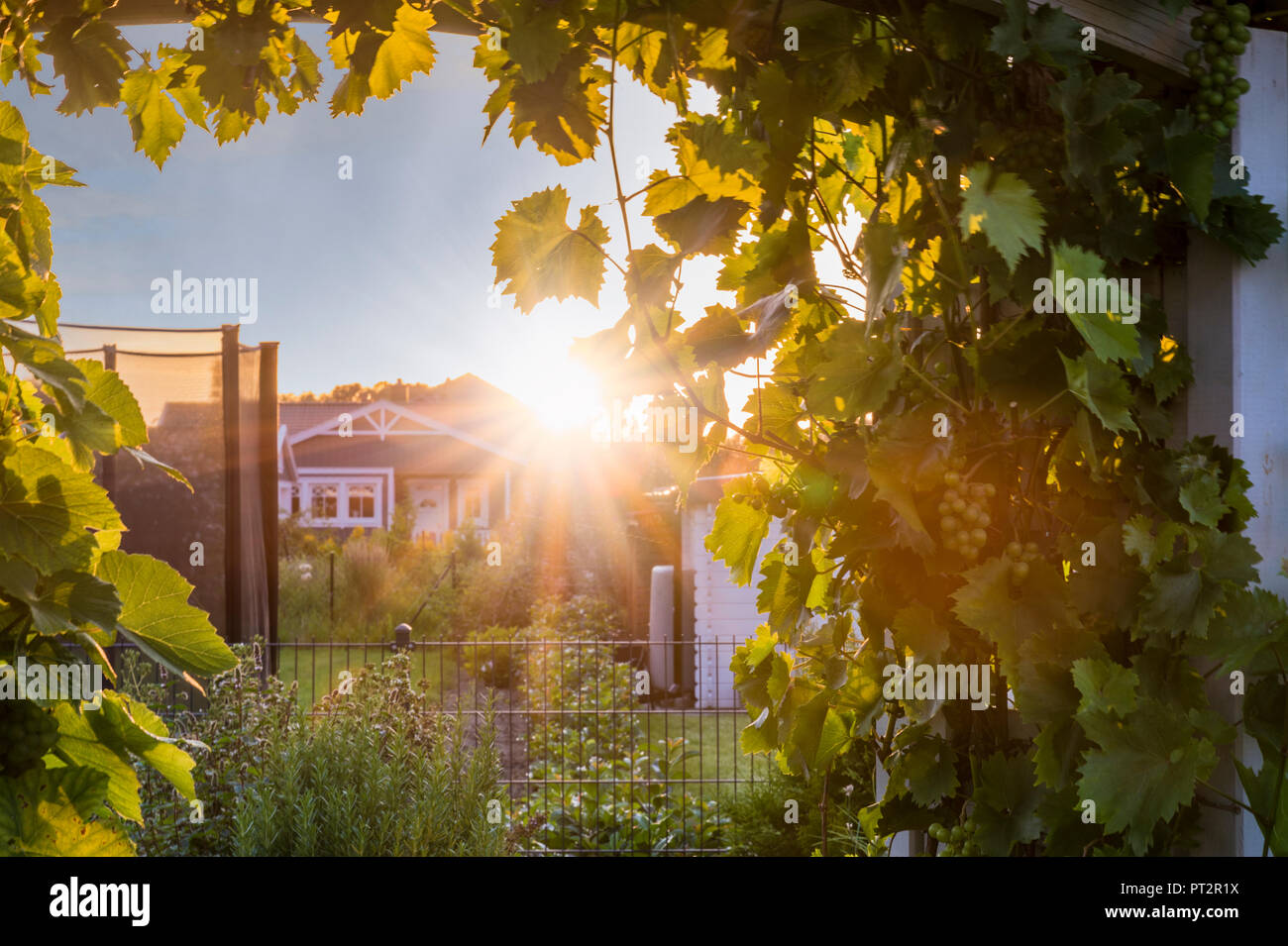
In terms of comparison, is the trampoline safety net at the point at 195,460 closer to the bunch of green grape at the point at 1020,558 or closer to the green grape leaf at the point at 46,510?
the green grape leaf at the point at 46,510

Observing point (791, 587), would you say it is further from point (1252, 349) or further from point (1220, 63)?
point (1220, 63)

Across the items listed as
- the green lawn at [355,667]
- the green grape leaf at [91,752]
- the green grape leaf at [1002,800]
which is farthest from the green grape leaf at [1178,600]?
the green lawn at [355,667]

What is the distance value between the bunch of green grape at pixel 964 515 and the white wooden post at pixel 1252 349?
35 centimetres

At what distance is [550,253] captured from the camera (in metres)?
1.33

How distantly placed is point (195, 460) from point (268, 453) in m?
0.68

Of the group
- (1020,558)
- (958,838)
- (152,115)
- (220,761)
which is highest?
(152,115)

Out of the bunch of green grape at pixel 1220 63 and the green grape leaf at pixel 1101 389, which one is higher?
the bunch of green grape at pixel 1220 63

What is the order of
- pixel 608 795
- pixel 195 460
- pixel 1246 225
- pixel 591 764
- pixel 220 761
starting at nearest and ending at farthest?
pixel 1246 225 → pixel 220 761 → pixel 608 795 → pixel 591 764 → pixel 195 460

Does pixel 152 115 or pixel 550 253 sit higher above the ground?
pixel 152 115

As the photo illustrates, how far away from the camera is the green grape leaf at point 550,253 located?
1312mm

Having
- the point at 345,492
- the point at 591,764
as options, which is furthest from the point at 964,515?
the point at 345,492

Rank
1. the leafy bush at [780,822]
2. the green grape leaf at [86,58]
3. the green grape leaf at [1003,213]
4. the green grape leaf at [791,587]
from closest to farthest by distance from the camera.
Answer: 1. the green grape leaf at [1003,213]
2. the green grape leaf at [791,587]
3. the green grape leaf at [86,58]
4. the leafy bush at [780,822]

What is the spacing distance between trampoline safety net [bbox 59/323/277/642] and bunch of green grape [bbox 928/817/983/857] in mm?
6970

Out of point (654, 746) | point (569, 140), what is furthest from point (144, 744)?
point (654, 746)
